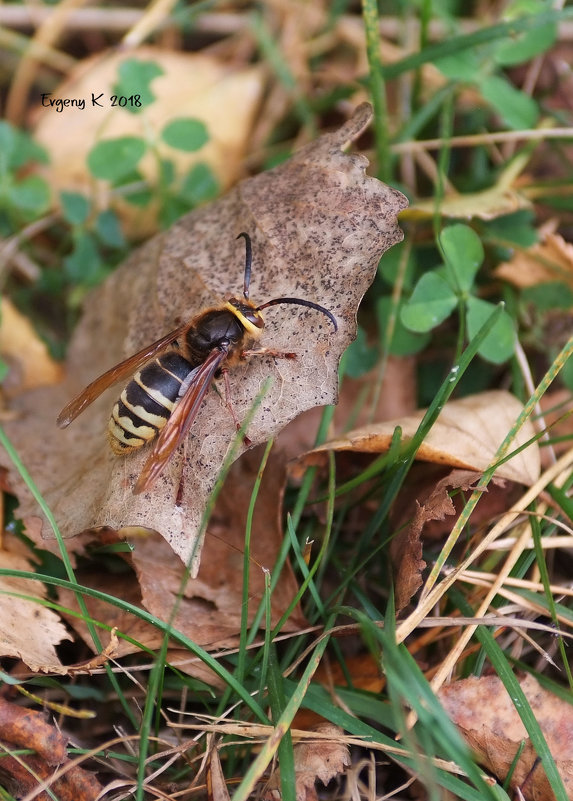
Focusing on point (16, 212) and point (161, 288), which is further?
point (16, 212)

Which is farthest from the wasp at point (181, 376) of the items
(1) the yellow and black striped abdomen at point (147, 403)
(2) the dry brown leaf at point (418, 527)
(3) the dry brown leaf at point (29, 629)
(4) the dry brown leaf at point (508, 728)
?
(4) the dry brown leaf at point (508, 728)

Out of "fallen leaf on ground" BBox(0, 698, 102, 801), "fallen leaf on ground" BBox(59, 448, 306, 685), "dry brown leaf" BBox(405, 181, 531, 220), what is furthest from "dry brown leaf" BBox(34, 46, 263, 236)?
"fallen leaf on ground" BBox(0, 698, 102, 801)

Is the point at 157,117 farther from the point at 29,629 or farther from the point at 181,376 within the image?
the point at 29,629

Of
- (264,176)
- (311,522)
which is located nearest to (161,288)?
(264,176)

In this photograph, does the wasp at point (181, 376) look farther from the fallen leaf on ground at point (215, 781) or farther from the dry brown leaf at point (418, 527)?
the fallen leaf on ground at point (215, 781)

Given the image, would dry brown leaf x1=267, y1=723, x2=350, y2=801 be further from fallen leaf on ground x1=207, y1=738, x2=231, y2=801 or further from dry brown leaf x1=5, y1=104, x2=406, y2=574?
dry brown leaf x1=5, y1=104, x2=406, y2=574

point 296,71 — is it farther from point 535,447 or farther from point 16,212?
point 535,447
